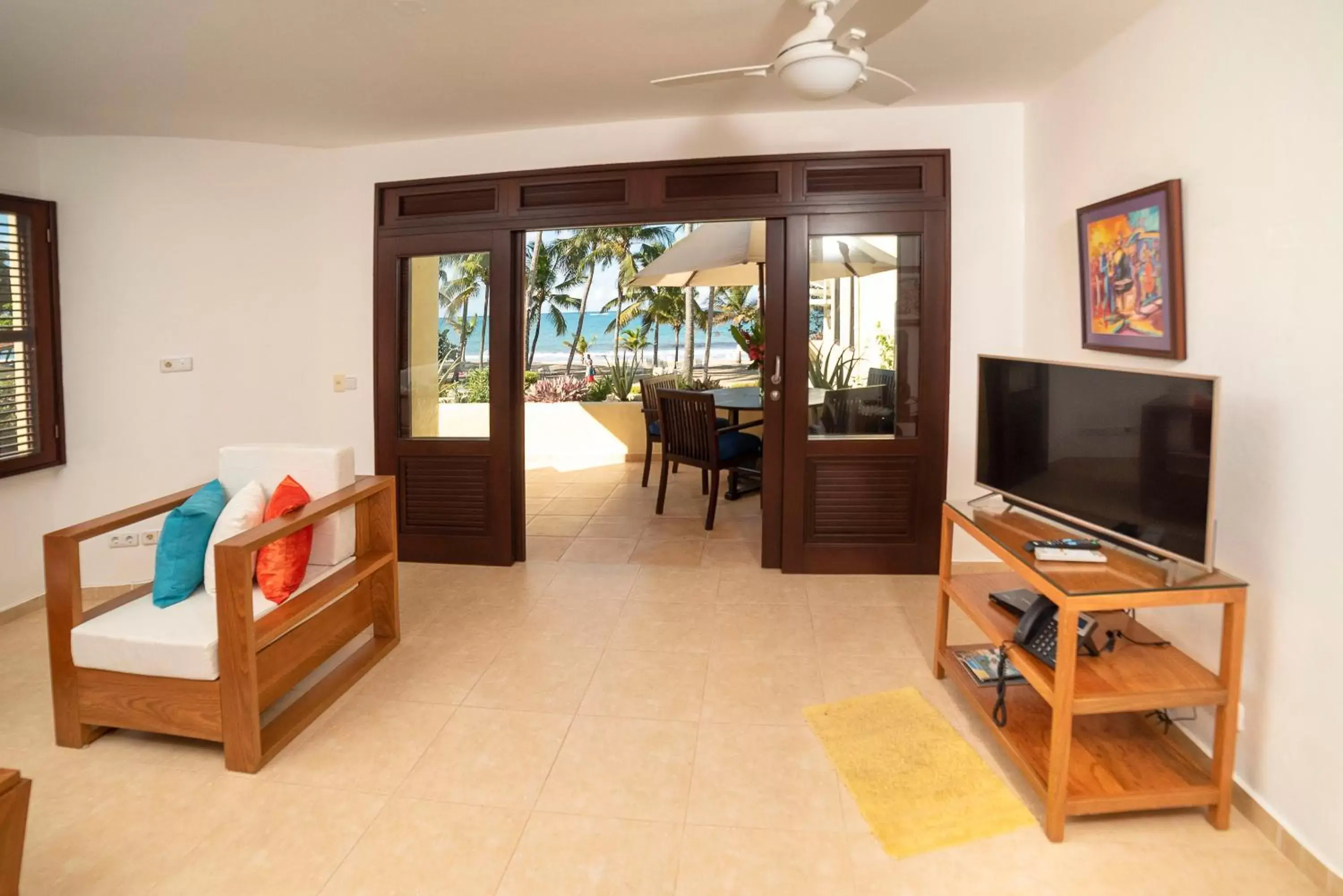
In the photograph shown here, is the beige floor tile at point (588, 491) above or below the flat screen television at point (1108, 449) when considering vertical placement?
below

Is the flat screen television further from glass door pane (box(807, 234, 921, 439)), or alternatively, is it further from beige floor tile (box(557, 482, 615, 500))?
beige floor tile (box(557, 482, 615, 500))

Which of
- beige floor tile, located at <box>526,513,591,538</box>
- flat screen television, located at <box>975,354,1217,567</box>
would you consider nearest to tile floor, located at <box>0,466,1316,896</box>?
flat screen television, located at <box>975,354,1217,567</box>

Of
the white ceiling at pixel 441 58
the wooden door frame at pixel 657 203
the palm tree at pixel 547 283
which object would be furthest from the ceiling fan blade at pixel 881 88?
the palm tree at pixel 547 283

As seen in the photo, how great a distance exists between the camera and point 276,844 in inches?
77.6

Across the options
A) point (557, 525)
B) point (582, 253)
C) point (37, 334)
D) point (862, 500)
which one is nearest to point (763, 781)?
point (862, 500)

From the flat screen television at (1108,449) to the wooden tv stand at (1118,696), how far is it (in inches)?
5.3

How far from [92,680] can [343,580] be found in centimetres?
76

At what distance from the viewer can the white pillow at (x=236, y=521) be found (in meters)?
2.56

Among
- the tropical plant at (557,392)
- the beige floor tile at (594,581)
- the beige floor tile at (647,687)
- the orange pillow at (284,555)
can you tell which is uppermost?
the tropical plant at (557,392)

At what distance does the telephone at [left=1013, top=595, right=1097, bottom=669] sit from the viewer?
7.02ft

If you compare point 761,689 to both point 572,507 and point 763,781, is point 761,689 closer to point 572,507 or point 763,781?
point 763,781

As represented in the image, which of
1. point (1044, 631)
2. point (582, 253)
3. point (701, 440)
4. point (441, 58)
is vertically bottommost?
point (1044, 631)

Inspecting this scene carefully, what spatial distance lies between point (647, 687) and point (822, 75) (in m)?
2.10

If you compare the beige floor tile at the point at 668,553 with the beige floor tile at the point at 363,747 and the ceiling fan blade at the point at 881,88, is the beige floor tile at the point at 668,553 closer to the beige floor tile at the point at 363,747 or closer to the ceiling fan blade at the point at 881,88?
the beige floor tile at the point at 363,747
